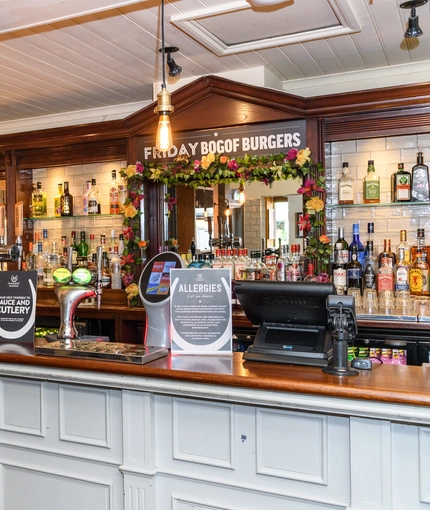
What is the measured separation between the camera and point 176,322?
205 cm

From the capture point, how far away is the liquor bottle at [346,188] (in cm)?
370

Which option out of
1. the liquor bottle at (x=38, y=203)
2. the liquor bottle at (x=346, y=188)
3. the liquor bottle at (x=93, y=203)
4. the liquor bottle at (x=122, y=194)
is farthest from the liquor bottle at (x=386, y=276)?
the liquor bottle at (x=38, y=203)

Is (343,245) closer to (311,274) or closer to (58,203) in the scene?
(311,274)

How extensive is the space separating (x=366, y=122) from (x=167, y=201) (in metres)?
1.59

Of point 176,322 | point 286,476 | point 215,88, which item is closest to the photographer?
point 286,476

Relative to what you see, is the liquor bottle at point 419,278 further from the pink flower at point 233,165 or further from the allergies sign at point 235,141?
the pink flower at point 233,165

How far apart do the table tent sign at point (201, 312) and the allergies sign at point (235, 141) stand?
71.6 inches

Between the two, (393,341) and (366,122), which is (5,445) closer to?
(393,341)

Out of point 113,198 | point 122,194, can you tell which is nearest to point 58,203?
point 113,198

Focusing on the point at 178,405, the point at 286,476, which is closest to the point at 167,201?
the point at 178,405

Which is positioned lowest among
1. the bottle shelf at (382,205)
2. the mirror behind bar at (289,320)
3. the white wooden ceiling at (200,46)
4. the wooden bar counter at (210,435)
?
the wooden bar counter at (210,435)

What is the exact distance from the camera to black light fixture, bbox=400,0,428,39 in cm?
270

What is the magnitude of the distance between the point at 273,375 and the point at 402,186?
2.29 m

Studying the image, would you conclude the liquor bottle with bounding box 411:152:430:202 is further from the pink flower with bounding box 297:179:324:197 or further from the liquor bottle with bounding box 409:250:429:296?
the pink flower with bounding box 297:179:324:197
